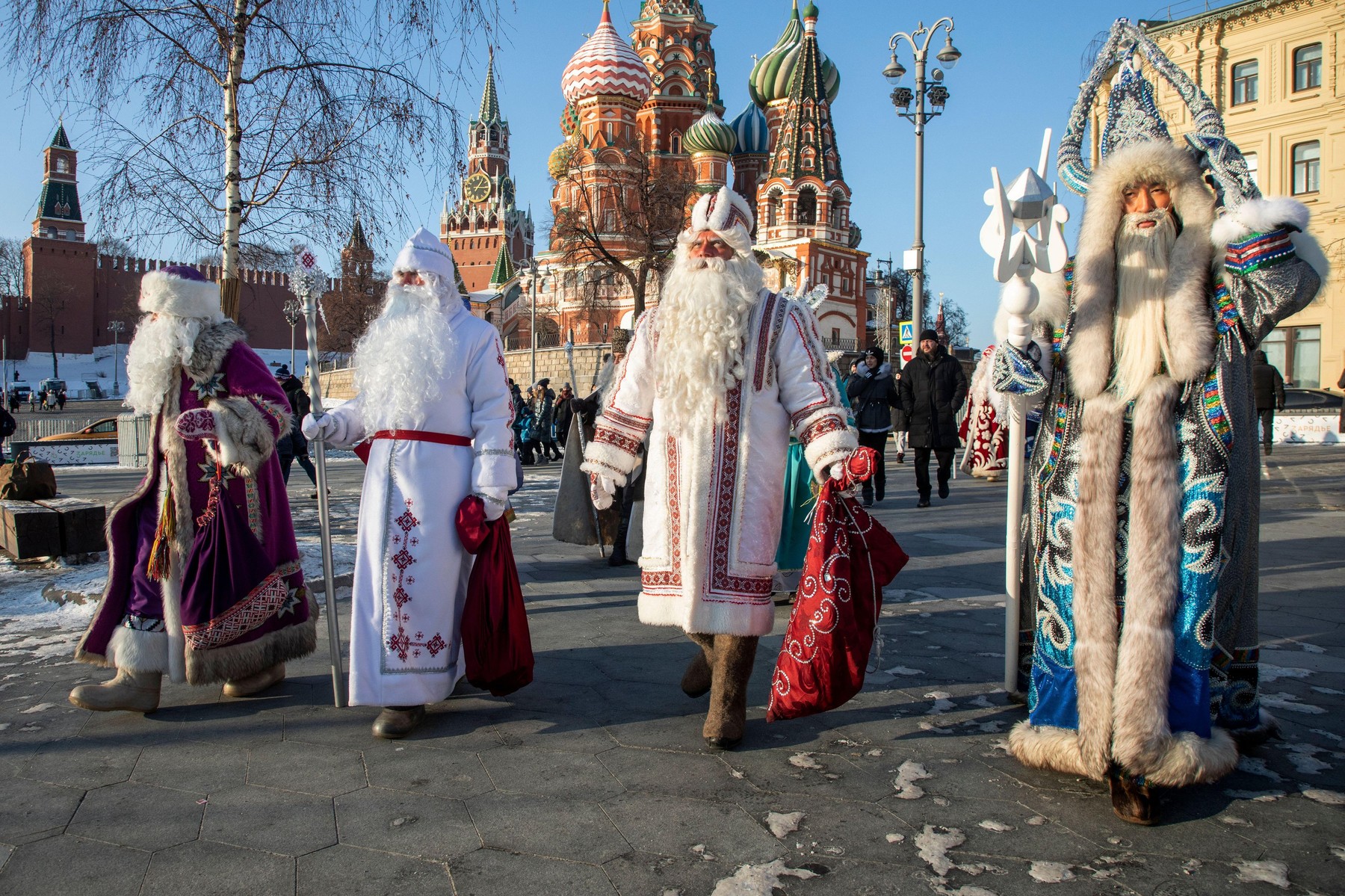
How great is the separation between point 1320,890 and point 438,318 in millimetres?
3276

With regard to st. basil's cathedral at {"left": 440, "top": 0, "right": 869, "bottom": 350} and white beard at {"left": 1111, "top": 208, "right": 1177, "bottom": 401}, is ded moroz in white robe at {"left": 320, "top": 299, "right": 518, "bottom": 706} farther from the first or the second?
st. basil's cathedral at {"left": 440, "top": 0, "right": 869, "bottom": 350}

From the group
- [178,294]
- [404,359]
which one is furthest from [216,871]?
[178,294]

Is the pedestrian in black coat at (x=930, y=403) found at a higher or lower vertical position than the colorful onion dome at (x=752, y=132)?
lower

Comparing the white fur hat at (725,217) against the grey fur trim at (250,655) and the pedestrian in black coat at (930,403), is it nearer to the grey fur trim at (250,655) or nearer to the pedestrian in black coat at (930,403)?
the grey fur trim at (250,655)

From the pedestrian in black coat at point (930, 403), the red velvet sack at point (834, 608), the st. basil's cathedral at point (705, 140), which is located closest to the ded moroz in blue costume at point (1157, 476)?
the red velvet sack at point (834, 608)

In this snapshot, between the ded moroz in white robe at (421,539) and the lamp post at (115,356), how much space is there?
75334 mm

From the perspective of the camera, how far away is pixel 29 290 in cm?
7725

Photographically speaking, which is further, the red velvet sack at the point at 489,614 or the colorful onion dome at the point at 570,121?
the colorful onion dome at the point at 570,121

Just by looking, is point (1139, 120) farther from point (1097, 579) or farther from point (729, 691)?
point (729, 691)

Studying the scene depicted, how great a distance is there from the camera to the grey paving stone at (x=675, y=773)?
9.79 feet

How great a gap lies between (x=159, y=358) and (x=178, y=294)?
29 cm

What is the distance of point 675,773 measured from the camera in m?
3.12

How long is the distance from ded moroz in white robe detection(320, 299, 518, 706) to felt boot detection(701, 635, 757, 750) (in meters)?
1.03

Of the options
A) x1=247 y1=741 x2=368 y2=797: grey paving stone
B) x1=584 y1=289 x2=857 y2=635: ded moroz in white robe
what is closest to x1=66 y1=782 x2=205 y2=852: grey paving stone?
x1=247 y1=741 x2=368 y2=797: grey paving stone
